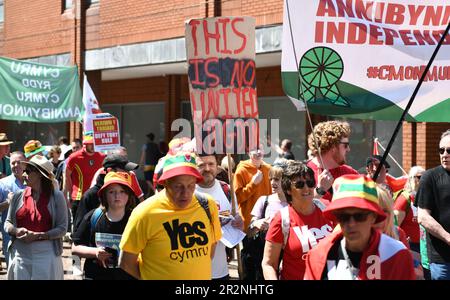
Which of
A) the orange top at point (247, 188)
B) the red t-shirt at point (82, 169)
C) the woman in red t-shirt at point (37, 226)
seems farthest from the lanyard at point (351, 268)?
the red t-shirt at point (82, 169)

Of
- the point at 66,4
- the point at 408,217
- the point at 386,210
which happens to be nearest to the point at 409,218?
the point at 408,217

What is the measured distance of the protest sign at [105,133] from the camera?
12.9m

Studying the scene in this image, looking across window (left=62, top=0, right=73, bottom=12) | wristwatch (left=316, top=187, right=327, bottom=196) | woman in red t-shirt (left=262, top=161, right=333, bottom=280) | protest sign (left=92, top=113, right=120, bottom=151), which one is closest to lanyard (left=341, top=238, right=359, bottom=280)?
woman in red t-shirt (left=262, top=161, right=333, bottom=280)

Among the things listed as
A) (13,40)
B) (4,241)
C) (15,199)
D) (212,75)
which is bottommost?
(4,241)

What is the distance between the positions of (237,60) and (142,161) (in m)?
14.9

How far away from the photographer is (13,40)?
25.3 meters

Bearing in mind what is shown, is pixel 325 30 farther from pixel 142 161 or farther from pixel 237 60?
pixel 142 161

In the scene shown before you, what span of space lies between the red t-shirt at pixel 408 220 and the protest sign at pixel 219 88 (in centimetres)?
177

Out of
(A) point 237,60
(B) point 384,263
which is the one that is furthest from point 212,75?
(B) point 384,263

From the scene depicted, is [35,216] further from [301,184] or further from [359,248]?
[359,248]

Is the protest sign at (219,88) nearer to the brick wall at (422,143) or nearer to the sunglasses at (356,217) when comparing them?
the sunglasses at (356,217)

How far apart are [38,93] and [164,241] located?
11.0 metres

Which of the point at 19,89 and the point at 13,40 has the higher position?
the point at 13,40

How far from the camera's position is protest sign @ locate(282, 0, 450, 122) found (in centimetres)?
609
